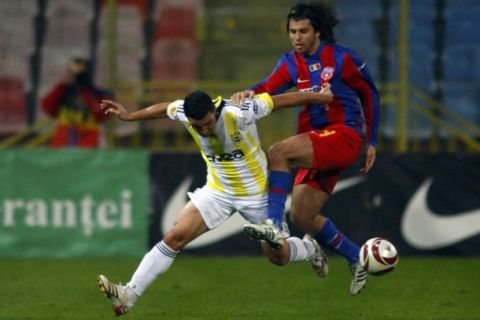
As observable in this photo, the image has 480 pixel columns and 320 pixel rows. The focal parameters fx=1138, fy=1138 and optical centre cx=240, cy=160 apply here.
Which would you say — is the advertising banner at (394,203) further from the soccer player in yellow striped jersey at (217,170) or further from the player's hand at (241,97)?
the player's hand at (241,97)

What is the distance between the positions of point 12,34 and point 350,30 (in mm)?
4289

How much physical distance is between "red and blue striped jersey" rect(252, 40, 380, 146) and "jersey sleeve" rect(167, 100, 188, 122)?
0.88 metres

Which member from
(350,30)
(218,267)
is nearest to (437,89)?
(350,30)

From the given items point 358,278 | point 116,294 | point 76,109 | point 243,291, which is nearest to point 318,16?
point 358,278

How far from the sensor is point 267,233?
298 inches

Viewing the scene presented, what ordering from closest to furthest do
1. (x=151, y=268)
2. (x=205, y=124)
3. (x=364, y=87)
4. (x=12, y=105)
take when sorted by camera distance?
(x=205, y=124)
(x=151, y=268)
(x=364, y=87)
(x=12, y=105)

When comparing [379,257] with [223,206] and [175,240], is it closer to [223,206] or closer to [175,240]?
[223,206]

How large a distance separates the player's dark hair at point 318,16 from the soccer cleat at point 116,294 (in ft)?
7.69

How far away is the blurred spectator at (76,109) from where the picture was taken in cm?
1377

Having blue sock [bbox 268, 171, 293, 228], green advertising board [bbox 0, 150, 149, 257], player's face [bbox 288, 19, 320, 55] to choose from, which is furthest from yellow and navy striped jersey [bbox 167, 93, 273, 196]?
green advertising board [bbox 0, 150, 149, 257]

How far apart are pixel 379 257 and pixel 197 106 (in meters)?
2.02

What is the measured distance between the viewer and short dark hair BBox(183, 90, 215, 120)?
7301 millimetres

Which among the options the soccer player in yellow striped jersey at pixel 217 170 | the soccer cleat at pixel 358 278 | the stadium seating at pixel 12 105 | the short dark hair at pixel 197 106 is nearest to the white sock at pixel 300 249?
the soccer player in yellow striped jersey at pixel 217 170

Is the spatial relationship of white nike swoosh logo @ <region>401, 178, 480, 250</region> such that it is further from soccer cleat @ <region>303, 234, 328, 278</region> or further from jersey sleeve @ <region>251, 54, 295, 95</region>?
jersey sleeve @ <region>251, 54, 295, 95</region>
